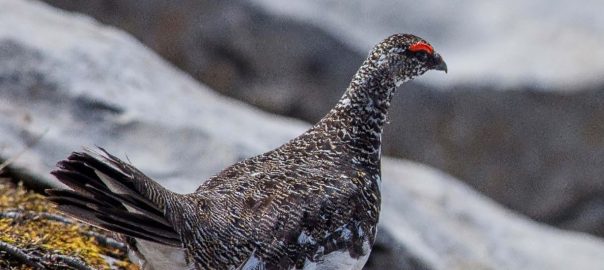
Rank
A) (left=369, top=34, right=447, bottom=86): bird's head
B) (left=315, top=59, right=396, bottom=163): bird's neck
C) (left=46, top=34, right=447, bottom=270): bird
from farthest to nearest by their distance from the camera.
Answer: (left=369, top=34, right=447, bottom=86): bird's head < (left=315, top=59, right=396, bottom=163): bird's neck < (left=46, top=34, right=447, bottom=270): bird

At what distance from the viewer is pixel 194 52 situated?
11938mm

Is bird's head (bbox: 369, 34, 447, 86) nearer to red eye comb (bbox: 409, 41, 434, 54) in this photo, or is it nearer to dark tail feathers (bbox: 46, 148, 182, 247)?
red eye comb (bbox: 409, 41, 434, 54)

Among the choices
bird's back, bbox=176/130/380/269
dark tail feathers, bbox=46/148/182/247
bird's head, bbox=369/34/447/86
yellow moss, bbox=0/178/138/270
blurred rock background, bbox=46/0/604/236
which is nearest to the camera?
dark tail feathers, bbox=46/148/182/247

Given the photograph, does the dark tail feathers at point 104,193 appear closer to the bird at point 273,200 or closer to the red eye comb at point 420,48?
the bird at point 273,200

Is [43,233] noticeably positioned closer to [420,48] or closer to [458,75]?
[420,48]

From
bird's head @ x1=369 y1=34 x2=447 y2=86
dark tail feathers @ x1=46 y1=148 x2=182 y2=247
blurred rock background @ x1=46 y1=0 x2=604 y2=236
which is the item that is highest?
blurred rock background @ x1=46 y1=0 x2=604 y2=236

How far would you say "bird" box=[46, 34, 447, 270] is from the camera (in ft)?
14.1

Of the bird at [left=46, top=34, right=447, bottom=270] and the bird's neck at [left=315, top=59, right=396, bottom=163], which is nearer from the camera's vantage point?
the bird at [left=46, top=34, right=447, bottom=270]

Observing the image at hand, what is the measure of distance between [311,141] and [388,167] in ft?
10.00

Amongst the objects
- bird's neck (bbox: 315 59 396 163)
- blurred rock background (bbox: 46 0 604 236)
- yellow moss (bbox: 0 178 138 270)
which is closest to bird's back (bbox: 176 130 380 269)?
bird's neck (bbox: 315 59 396 163)

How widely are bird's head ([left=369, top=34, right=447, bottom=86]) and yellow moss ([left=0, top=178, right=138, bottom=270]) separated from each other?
1.73 metres

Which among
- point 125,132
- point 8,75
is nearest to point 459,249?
point 125,132

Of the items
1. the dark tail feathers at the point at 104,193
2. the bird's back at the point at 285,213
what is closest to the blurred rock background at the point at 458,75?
the bird's back at the point at 285,213

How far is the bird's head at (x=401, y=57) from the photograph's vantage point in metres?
6.17
